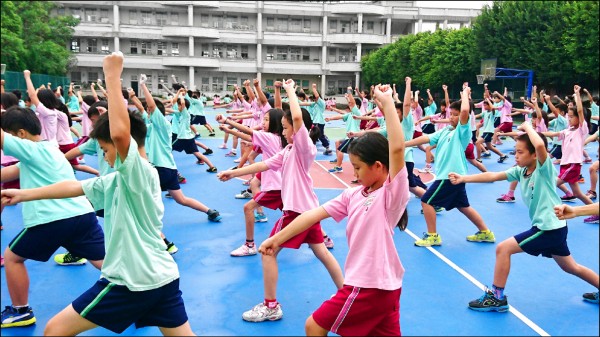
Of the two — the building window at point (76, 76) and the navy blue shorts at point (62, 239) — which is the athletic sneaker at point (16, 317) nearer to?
the navy blue shorts at point (62, 239)

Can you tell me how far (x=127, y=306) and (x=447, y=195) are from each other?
4.15 meters

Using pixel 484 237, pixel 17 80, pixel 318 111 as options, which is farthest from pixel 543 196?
pixel 17 80

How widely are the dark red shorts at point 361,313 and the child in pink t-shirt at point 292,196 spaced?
1217 mm

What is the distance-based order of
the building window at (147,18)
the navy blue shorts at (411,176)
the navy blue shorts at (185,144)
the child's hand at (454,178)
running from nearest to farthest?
the child's hand at (454,178)
the navy blue shorts at (411,176)
the navy blue shorts at (185,144)
the building window at (147,18)

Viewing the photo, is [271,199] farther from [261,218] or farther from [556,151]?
[556,151]

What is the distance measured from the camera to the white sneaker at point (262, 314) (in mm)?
3906

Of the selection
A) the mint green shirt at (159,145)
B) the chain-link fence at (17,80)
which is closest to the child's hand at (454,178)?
the mint green shirt at (159,145)

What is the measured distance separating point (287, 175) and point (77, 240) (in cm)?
174

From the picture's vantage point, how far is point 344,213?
2844 mm

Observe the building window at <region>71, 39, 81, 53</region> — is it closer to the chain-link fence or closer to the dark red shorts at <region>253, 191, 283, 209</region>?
the chain-link fence

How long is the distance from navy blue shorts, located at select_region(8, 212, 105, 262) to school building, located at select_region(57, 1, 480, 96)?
154ft

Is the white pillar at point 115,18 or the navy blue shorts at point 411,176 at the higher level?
the white pillar at point 115,18

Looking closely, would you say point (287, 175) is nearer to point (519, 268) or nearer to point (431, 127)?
point (519, 268)

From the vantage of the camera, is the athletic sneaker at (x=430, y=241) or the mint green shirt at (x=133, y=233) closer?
the mint green shirt at (x=133, y=233)
